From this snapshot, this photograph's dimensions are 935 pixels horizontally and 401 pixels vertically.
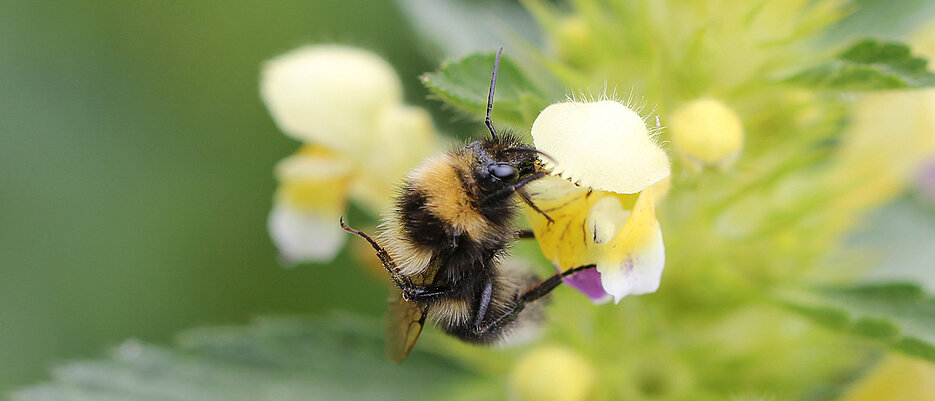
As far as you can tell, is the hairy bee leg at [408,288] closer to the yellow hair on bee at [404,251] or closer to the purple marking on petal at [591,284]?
the yellow hair on bee at [404,251]

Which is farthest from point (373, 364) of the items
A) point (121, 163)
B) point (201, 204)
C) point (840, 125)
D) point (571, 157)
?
point (121, 163)

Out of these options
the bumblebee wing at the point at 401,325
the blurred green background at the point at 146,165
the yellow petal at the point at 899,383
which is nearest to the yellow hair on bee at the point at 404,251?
the bumblebee wing at the point at 401,325

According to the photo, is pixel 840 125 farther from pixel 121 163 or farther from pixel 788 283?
pixel 121 163

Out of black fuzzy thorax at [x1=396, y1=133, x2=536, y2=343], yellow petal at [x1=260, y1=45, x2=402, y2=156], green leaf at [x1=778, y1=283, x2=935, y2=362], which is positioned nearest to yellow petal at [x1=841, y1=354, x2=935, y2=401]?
green leaf at [x1=778, y1=283, x2=935, y2=362]

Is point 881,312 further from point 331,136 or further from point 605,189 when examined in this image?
point 331,136

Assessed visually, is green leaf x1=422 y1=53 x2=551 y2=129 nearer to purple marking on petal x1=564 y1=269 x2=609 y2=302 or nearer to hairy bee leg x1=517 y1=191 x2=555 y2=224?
hairy bee leg x1=517 y1=191 x2=555 y2=224

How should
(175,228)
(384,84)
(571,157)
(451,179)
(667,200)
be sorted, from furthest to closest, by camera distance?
(175,228), (384,84), (667,200), (451,179), (571,157)

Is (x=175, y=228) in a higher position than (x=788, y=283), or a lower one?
higher
